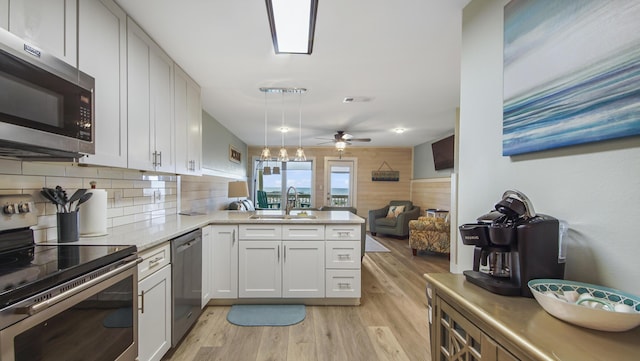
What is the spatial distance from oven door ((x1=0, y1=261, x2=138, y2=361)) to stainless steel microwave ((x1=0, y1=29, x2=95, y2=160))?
65cm

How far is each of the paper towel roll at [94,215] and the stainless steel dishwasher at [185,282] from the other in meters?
0.45

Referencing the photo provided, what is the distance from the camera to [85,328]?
1128mm

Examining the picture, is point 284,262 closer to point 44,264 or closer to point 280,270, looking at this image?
point 280,270

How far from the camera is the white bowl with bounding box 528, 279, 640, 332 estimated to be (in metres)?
0.69

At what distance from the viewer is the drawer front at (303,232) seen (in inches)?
108

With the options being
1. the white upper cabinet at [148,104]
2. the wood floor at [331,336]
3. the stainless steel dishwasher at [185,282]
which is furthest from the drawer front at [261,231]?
the white upper cabinet at [148,104]

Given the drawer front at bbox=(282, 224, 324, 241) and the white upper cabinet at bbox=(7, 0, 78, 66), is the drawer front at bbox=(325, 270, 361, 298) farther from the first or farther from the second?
the white upper cabinet at bbox=(7, 0, 78, 66)

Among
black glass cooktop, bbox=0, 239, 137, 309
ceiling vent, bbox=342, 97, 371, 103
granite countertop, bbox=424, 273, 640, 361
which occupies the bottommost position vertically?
granite countertop, bbox=424, 273, 640, 361

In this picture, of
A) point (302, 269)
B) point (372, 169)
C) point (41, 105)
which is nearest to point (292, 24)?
point (41, 105)

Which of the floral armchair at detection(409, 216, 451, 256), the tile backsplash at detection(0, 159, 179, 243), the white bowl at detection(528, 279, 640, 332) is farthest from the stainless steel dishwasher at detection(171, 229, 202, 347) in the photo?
the floral armchair at detection(409, 216, 451, 256)

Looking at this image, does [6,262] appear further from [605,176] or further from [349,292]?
[349,292]

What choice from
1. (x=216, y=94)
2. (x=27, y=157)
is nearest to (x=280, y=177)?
(x=216, y=94)

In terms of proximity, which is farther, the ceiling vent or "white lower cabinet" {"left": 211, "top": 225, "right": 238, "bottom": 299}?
the ceiling vent

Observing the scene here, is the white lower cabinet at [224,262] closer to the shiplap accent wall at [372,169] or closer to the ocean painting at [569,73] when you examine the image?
the ocean painting at [569,73]
